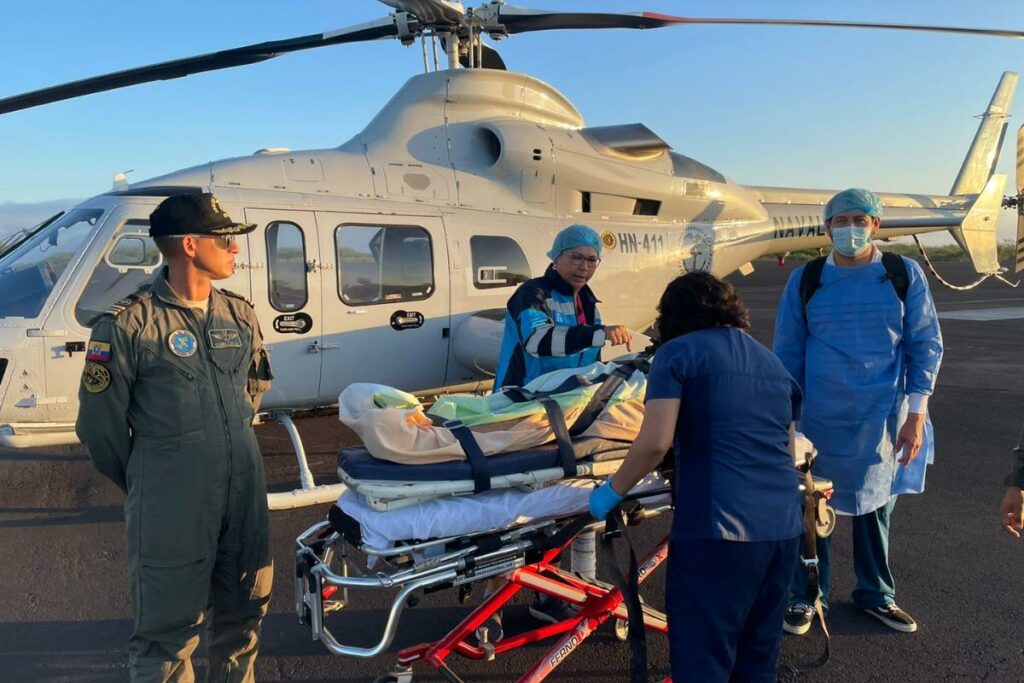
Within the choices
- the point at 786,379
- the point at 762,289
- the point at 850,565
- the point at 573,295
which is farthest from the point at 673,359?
the point at 762,289

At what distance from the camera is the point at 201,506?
2.35 metres

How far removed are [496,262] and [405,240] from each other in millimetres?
862

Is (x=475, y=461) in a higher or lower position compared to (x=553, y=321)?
lower

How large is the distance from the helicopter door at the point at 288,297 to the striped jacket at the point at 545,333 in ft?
7.34

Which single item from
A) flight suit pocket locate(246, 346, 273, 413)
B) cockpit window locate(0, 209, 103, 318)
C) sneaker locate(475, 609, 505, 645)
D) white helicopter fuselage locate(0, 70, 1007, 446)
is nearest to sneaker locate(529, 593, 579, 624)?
sneaker locate(475, 609, 505, 645)

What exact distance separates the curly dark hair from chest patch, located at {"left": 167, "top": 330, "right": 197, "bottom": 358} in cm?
156

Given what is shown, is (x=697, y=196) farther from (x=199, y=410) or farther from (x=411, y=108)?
(x=199, y=410)

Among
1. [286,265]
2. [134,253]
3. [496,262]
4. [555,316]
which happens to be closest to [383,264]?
[286,265]

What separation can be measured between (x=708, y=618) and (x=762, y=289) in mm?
28505

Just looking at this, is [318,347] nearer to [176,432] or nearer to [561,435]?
[176,432]

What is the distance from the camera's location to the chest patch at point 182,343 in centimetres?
234

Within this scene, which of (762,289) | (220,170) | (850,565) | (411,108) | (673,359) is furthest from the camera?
(762,289)

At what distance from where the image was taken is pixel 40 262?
16.1 feet

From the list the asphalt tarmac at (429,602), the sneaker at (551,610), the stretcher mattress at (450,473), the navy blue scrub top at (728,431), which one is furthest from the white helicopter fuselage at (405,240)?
the navy blue scrub top at (728,431)
